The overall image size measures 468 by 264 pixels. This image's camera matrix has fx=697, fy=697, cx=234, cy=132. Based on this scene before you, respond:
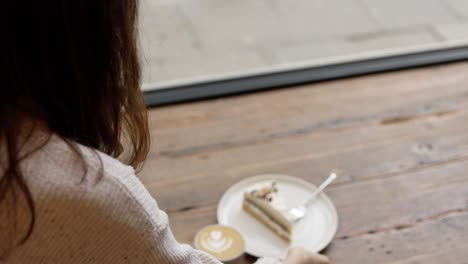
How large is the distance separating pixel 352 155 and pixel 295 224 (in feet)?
1.10

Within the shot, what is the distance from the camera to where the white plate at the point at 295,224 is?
1.56 meters

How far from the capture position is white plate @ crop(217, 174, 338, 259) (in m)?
1.56

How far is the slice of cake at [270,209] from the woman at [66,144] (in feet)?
2.23

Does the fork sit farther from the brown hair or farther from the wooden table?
the brown hair

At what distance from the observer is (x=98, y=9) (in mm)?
822

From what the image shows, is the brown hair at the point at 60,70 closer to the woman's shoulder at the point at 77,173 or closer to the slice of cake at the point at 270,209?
the woman's shoulder at the point at 77,173

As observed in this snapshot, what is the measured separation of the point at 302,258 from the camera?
1.37 meters

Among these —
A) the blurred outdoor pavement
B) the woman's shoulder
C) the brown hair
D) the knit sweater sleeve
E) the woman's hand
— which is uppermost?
the brown hair

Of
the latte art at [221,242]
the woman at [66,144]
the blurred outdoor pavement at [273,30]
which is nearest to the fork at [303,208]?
the latte art at [221,242]

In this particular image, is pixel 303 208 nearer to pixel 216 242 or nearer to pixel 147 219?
pixel 216 242

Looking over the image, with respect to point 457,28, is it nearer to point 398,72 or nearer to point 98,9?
point 398,72

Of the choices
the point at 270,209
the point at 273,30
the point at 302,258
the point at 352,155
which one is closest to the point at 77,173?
the point at 302,258

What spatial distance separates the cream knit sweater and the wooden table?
0.70 metres

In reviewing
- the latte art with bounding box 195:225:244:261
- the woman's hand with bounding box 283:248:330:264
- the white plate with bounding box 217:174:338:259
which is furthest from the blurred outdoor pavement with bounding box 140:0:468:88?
the woman's hand with bounding box 283:248:330:264
